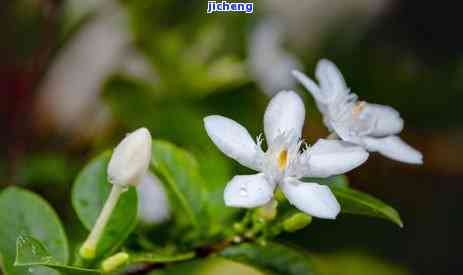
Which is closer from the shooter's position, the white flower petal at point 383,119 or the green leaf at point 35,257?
the green leaf at point 35,257

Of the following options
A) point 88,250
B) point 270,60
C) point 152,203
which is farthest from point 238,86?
point 88,250

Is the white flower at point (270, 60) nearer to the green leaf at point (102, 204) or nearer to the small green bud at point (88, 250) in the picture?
the green leaf at point (102, 204)

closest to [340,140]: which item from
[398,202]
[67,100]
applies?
[398,202]

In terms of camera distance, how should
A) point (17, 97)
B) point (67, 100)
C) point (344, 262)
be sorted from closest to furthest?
point (344, 262), point (17, 97), point (67, 100)

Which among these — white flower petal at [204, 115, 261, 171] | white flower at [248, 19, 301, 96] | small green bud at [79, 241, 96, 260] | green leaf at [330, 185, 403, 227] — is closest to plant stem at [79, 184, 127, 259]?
small green bud at [79, 241, 96, 260]

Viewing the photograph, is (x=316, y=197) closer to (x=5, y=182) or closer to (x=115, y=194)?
(x=115, y=194)

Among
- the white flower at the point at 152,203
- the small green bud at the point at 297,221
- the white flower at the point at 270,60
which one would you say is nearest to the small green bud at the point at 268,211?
the small green bud at the point at 297,221

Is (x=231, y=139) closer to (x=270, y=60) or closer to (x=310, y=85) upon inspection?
(x=310, y=85)
